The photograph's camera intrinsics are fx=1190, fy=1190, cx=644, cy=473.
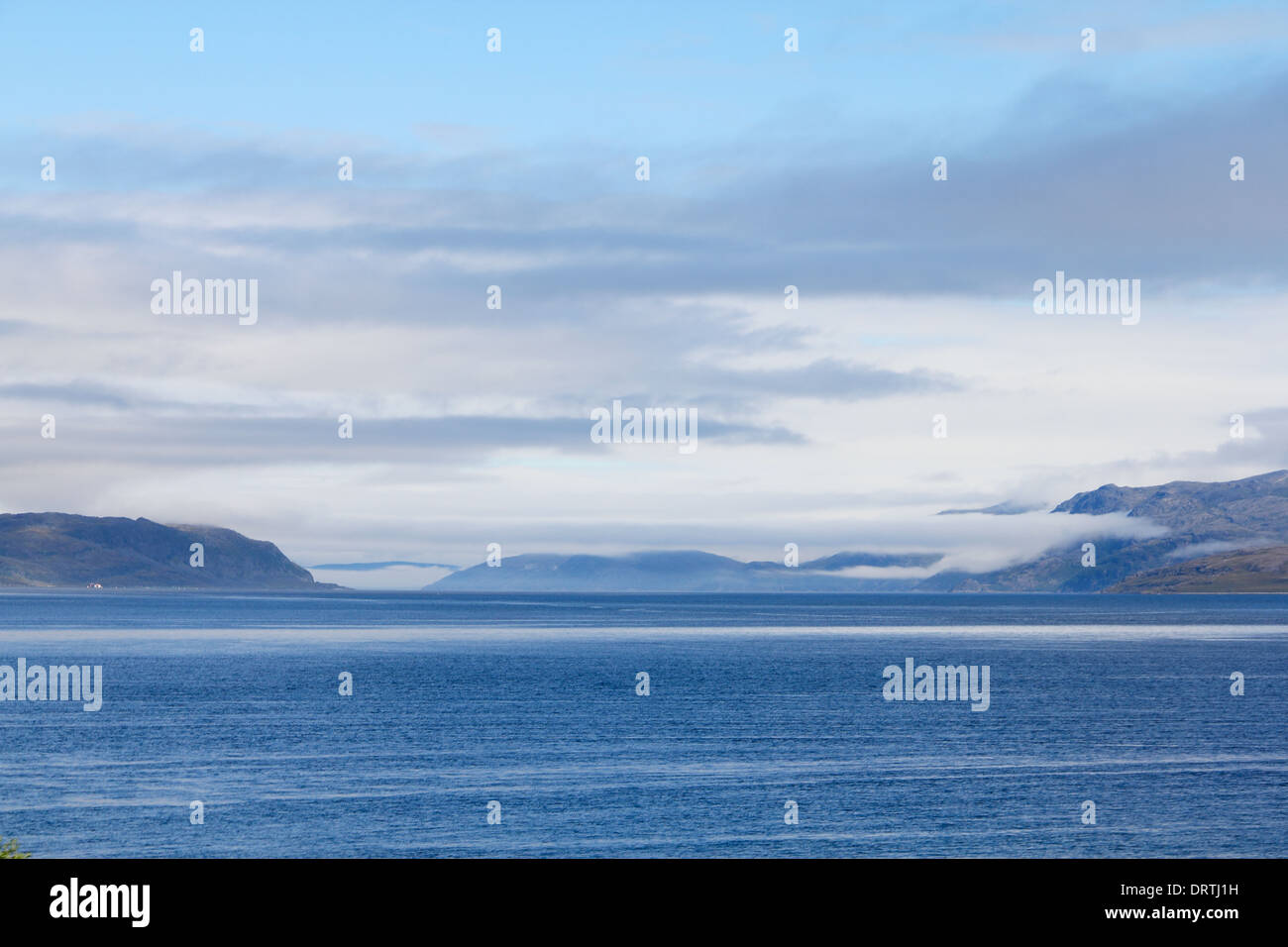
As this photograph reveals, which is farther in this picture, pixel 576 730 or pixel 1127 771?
pixel 576 730

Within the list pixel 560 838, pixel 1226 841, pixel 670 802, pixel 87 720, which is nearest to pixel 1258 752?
pixel 1226 841

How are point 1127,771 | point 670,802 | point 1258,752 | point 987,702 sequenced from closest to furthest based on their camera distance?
point 670,802, point 1127,771, point 1258,752, point 987,702

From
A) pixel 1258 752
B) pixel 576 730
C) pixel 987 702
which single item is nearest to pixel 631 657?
pixel 987 702

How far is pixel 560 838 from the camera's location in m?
68.4
